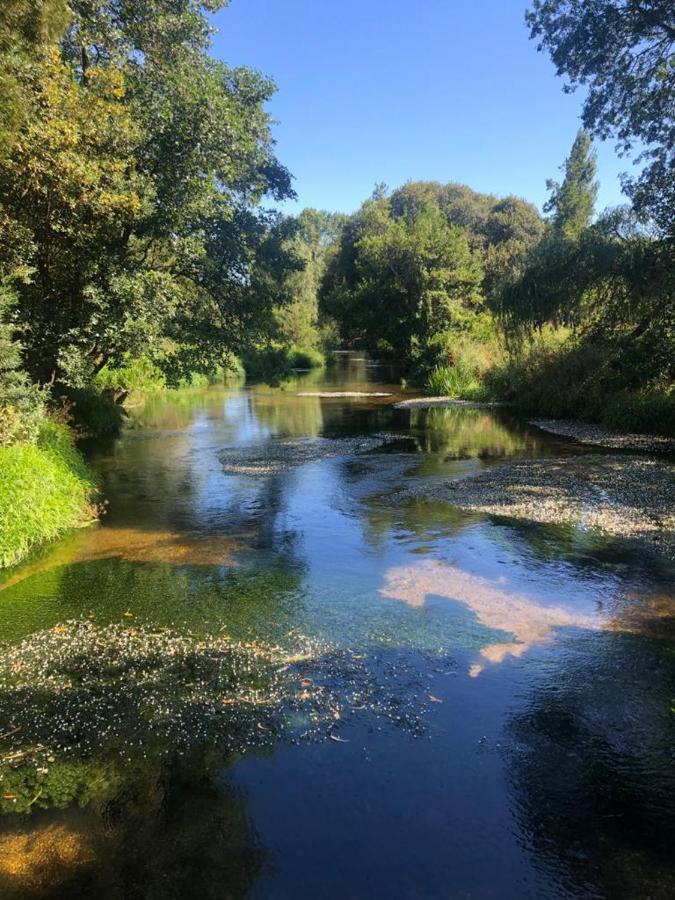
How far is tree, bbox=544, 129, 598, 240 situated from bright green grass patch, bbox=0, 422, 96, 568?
59430 millimetres

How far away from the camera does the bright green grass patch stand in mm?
11156

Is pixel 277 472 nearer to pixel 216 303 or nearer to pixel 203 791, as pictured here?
pixel 216 303

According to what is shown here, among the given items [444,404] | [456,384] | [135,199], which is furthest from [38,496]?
[456,384]

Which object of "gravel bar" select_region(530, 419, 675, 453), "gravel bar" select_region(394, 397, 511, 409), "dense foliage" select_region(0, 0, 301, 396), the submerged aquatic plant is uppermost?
"dense foliage" select_region(0, 0, 301, 396)

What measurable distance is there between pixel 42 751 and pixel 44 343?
12.0 m

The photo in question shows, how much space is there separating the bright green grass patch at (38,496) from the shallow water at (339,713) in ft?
1.56

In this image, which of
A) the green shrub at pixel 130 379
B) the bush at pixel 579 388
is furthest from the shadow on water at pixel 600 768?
the green shrub at pixel 130 379

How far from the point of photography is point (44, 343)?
15.4 metres

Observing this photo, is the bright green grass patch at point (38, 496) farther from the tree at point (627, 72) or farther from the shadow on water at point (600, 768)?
the tree at point (627, 72)

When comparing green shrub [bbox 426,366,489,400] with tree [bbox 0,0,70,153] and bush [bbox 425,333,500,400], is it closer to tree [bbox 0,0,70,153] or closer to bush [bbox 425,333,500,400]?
bush [bbox 425,333,500,400]

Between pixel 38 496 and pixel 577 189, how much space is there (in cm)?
6818

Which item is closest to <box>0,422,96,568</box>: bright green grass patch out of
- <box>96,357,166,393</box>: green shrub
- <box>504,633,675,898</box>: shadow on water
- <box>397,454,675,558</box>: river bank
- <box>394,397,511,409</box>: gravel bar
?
<box>397,454,675,558</box>: river bank

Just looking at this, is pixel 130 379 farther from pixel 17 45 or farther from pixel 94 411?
pixel 17 45

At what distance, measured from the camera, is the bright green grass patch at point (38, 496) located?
1116 centimetres
